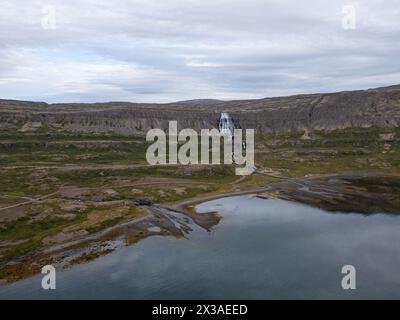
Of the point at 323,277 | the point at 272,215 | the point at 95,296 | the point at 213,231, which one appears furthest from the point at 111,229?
the point at 323,277

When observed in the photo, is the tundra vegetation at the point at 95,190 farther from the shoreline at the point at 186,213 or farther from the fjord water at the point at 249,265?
the fjord water at the point at 249,265

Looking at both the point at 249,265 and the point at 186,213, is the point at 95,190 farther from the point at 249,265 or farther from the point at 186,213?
the point at 249,265

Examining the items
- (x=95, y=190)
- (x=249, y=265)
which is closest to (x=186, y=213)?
(x=95, y=190)

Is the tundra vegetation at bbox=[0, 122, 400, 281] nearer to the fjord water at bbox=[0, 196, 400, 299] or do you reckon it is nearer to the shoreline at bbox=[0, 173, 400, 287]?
the shoreline at bbox=[0, 173, 400, 287]

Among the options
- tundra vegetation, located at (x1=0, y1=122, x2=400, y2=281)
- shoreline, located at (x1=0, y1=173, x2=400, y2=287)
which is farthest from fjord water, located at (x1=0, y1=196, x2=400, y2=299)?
tundra vegetation, located at (x1=0, y1=122, x2=400, y2=281)

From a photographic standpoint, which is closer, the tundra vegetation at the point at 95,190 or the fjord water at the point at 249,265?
the fjord water at the point at 249,265

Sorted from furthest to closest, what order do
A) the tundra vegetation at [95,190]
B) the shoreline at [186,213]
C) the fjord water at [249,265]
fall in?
the tundra vegetation at [95,190] < the shoreline at [186,213] < the fjord water at [249,265]

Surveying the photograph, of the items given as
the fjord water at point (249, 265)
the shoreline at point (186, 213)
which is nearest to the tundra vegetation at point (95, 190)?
the shoreline at point (186, 213)
